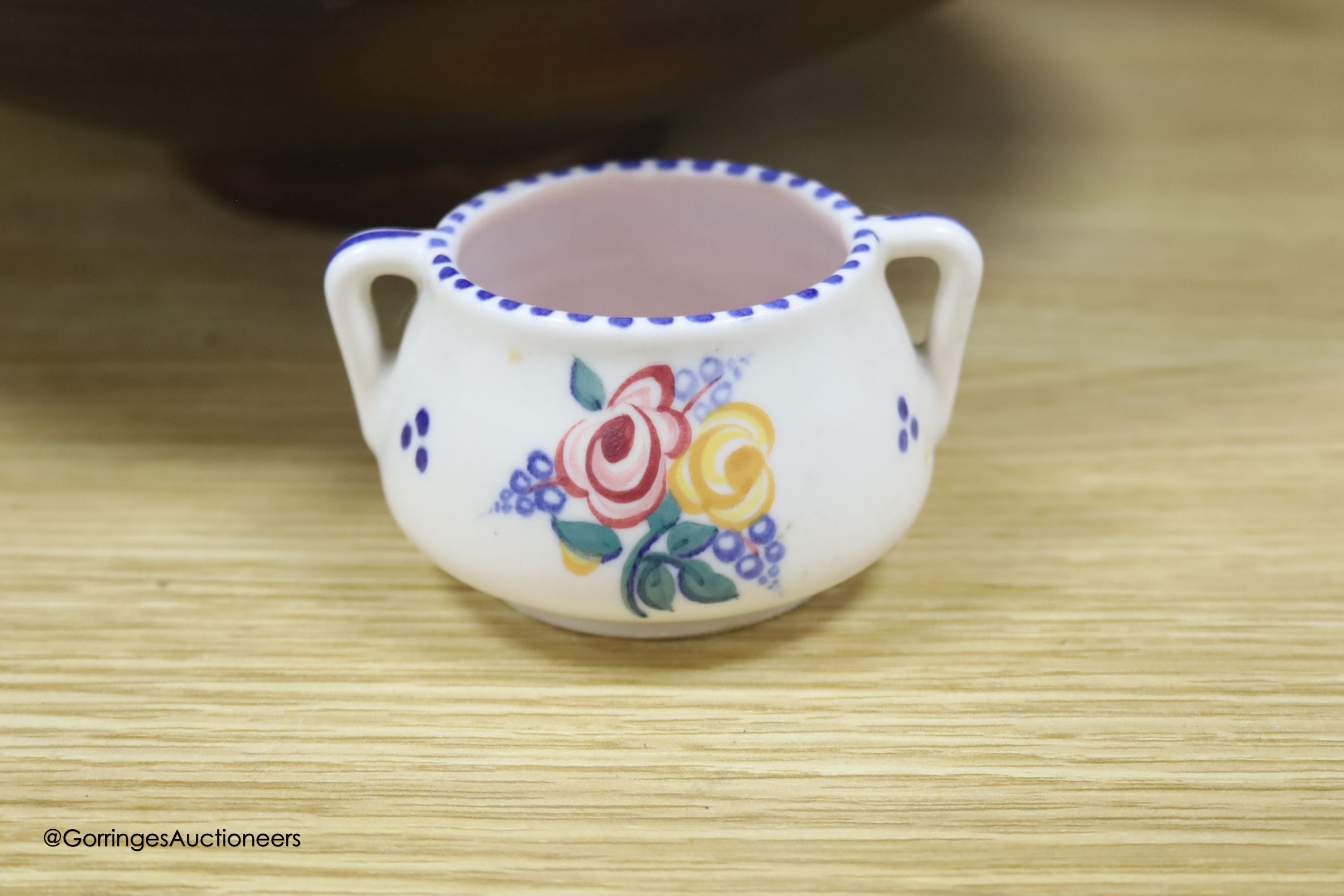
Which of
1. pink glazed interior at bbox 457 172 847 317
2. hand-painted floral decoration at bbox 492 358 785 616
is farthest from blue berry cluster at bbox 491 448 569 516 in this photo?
pink glazed interior at bbox 457 172 847 317

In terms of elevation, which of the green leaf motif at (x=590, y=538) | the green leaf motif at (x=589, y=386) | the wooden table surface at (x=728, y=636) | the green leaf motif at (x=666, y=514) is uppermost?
the green leaf motif at (x=589, y=386)

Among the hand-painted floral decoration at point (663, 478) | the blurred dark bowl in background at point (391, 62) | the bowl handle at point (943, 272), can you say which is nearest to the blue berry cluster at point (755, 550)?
the hand-painted floral decoration at point (663, 478)

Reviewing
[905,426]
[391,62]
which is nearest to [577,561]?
[905,426]

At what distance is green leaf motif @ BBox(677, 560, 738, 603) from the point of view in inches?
20.2

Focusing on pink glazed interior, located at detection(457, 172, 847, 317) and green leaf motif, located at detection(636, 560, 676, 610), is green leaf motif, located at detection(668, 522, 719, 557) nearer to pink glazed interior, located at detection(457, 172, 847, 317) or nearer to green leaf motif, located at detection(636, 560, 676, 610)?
green leaf motif, located at detection(636, 560, 676, 610)

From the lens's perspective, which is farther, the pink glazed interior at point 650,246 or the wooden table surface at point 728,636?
the pink glazed interior at point 650,246

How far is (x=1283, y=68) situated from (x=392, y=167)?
87 cm

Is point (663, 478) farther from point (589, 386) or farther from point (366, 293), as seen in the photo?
point (366, 293)

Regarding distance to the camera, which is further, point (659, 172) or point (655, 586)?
point (659, 172)

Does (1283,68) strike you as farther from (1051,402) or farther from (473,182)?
(473,182)

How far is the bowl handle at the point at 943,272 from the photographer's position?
562mm

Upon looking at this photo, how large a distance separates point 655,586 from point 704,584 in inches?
0.8

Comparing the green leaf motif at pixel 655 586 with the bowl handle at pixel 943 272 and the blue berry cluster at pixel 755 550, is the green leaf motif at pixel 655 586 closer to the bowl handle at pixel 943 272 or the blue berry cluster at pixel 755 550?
the blue berry cluster at pixel 755 550

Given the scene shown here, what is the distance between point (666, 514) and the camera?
51 centimetres
